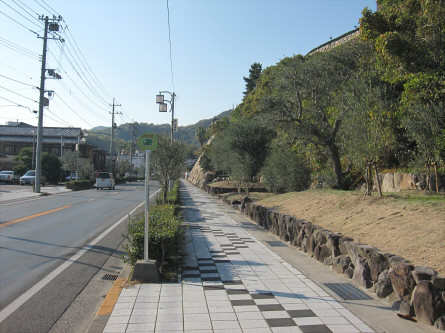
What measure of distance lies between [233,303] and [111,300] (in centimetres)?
180

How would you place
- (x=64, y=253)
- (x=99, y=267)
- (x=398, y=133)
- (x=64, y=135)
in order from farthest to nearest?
(x=64, y=135), (x=398, y=133), (x=64, y=253), (x=99, y=267)

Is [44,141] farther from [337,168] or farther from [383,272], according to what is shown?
[383,272]

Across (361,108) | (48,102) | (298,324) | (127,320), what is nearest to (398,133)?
(361,108)

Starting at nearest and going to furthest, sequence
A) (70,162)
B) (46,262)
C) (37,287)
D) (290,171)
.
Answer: (37,287)
(46,262)
(290,171)
(70,162)

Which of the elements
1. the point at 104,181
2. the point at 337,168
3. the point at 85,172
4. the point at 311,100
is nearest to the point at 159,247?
the point at 337,168

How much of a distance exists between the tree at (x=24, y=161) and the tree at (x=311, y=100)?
46.9m

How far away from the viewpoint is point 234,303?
5.50m

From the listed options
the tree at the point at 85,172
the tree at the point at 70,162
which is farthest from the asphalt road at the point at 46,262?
the tree at the point at 70,162

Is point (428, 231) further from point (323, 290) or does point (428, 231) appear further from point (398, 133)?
point (398, 133)

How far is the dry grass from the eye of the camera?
588cm

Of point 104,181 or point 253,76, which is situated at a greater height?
point 253,76

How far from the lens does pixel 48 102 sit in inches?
1299

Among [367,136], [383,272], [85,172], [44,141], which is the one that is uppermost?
[44,141]

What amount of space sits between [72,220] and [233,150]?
51.7ft
